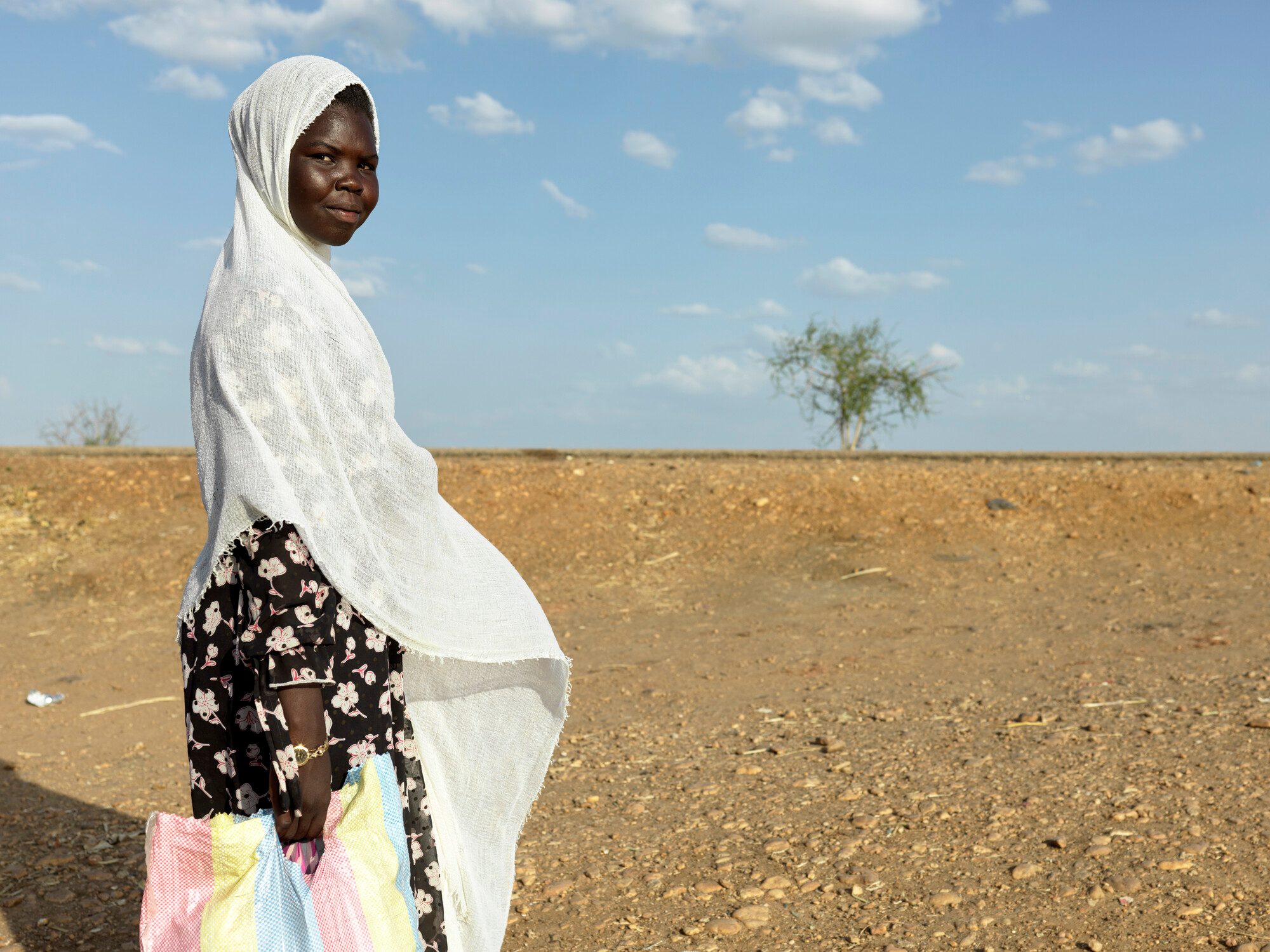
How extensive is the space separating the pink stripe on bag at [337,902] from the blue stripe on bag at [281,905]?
0.01 meters

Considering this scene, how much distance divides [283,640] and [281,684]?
0.27ft

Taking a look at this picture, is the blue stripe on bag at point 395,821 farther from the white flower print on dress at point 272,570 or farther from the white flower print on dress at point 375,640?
the white flower print on dress at point 272,570

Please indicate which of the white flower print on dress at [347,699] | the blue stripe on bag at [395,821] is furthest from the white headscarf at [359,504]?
the blue stripe on bag at [395,821]

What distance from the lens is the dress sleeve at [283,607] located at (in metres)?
1.96

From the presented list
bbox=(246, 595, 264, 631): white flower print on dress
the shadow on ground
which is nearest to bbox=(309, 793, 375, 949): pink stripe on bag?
bbox=(246, 595, 264, 631): white flower print on dress

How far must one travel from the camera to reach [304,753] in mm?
1987

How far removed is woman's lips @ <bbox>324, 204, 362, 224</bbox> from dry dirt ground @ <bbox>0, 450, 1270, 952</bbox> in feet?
7.54

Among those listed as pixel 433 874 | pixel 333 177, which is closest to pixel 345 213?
pixel 333 177

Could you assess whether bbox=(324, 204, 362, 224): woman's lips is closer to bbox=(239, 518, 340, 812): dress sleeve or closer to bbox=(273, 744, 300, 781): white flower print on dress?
bbox=(239, 518, 340, 812): dress sleeve

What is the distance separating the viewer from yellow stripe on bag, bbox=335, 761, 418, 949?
2045mm

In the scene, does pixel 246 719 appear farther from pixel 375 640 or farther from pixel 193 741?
pixel 375 640

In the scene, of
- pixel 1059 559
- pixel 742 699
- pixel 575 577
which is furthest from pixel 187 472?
pixel 1059 559

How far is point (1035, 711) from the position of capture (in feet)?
17.5

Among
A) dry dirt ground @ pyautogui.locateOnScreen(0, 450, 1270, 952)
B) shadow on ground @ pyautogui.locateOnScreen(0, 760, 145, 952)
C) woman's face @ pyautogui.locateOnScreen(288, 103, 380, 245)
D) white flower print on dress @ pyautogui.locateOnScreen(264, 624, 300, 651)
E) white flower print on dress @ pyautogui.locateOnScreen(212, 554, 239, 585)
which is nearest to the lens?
white flower print on dress @ pyautogui.locateOnScreen(264, 624, 300, 651)
